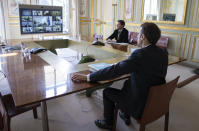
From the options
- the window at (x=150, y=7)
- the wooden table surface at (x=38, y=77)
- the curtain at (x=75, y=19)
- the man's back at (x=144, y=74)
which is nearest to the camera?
the wooden table surface at (x=38, y=77)

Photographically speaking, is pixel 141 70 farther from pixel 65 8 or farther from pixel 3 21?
pixel 65 8

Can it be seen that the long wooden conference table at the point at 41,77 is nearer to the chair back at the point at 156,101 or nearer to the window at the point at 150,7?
the chair back at the point at 156,101

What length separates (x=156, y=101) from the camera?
1.43 metres

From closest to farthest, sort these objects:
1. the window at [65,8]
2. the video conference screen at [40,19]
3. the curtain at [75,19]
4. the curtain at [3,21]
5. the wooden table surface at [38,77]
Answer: the wooden table surface at [38,77], the video conference screen at [40,19], the curtain at [3,21], the window at [65,8], the curtain at [75,19]

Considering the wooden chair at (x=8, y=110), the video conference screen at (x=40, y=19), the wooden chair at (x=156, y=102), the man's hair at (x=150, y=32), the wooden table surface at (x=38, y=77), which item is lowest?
the wooden chair at (x=8, y=110)

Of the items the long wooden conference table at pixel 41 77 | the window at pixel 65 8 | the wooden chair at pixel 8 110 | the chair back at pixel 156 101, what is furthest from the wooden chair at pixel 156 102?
the window at pixel 65 8

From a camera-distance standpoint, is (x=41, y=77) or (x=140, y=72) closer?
(x=140, y=72)

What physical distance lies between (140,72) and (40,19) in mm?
2941

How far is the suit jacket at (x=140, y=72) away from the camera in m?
1.38

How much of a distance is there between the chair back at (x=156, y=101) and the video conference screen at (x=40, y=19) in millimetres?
2978

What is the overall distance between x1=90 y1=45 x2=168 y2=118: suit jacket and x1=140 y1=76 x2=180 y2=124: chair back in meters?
0.06

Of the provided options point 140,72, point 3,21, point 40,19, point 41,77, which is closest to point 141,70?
point 140,72

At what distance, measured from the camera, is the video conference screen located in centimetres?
349

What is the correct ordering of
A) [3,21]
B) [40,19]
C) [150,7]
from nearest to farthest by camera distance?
1. [40,19]
2. [150,7]
3. [3,21]
